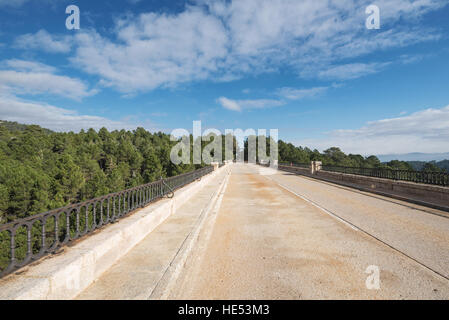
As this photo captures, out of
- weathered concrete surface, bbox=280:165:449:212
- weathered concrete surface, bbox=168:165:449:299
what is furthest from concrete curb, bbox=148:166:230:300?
weathered concrete surface, bbox=280:165:449:212

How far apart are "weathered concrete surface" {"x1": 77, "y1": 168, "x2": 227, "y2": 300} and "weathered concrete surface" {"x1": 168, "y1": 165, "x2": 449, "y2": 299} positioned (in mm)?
322

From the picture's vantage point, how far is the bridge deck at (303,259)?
3.47 m

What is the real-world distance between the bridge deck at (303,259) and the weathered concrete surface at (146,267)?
0.02 metres

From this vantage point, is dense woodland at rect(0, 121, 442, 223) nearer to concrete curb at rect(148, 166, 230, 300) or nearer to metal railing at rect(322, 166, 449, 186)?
concrete curb at rect(148, 166, 230, 300)

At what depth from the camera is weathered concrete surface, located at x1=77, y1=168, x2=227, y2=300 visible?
335 cm

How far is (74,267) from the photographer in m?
3.23

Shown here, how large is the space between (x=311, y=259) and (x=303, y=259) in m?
0.16

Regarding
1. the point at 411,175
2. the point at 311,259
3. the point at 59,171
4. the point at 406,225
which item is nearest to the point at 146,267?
the point at 311,259

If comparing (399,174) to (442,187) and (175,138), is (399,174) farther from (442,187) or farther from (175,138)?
(175,138)

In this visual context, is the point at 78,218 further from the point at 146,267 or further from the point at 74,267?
the point at 146,267

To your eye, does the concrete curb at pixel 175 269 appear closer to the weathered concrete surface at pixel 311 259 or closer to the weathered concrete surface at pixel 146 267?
the weathered concrete surface at pixel 146 267

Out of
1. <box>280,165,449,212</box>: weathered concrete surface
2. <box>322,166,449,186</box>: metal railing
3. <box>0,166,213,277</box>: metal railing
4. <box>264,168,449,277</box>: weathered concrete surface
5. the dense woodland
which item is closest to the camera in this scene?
<box>0,166,213,277</box>: metal railing

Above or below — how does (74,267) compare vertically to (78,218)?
below

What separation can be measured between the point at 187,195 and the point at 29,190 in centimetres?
5200
